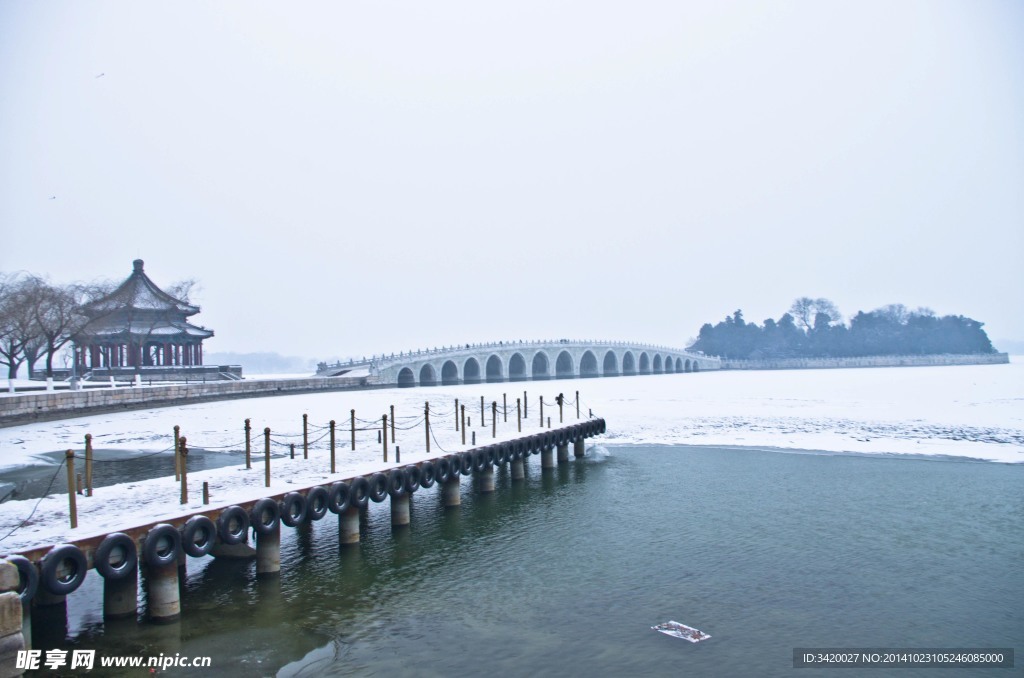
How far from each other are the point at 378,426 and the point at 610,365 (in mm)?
113599

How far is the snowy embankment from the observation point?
14.3m

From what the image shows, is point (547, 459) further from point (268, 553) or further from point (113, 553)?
point (113, 553)

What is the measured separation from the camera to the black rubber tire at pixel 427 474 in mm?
20016

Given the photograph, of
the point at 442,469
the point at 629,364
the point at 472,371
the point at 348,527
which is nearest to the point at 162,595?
the point at 348,527

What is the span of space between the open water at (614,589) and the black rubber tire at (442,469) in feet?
3.83

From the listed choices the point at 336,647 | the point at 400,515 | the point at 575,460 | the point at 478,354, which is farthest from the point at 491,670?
the point at 478,354

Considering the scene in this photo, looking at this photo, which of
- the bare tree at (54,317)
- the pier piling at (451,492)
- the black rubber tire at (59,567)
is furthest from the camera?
the bare tree at (54,317)

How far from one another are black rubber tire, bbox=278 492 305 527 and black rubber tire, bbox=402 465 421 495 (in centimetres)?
407

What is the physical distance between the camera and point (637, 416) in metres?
46.6

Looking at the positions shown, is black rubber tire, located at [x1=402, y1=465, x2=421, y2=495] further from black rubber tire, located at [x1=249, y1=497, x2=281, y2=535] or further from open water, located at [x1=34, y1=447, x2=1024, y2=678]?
black rubber tire, located at [x1=249, y1=497, x2=281, y2=535]

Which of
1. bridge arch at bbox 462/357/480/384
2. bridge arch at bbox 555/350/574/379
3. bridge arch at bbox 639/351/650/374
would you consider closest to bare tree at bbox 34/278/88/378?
bridge arch at bbox 462/357/480/384

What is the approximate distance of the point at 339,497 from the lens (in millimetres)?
16781

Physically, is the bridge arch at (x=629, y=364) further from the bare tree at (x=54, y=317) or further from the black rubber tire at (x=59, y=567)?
the black rubber tire at (x=59, y=567)

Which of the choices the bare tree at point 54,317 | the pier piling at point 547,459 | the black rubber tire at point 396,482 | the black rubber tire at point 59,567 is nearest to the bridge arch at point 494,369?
the bare tree at point 54,317
